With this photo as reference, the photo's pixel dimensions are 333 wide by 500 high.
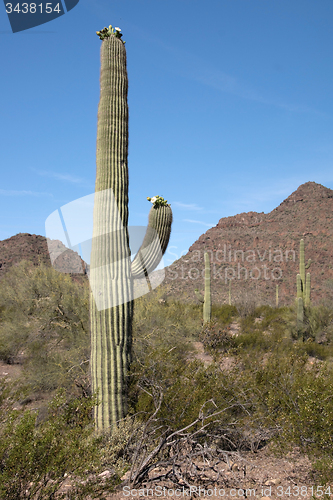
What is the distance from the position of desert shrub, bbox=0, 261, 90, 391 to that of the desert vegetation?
0.12 feet

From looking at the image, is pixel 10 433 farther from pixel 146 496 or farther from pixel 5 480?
pixel 146 496

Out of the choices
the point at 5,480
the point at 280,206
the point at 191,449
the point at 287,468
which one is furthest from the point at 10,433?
the point at 280,206

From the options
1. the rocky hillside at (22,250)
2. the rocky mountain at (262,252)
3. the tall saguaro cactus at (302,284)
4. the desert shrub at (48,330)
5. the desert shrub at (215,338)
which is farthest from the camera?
the rocky mountain at (262,252)

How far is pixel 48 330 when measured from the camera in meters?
9.83

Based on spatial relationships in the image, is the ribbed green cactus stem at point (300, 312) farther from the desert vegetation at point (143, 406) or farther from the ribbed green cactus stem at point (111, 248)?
the ribbed green cactus stem at point (111, 248)

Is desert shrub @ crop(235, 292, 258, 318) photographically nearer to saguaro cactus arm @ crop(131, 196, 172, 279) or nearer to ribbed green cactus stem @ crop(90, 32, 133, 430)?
saguaro cactus arm @ crop(131, 196, 172, 279)

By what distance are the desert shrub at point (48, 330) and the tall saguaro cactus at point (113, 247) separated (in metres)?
2.07

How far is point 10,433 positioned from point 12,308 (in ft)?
34.6

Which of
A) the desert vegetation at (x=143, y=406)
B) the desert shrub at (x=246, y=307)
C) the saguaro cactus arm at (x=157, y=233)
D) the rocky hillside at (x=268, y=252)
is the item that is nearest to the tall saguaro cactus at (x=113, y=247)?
the saguaro cactus arm at (x=157, y=233)

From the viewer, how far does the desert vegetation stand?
8.93 feet

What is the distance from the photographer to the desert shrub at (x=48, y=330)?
7938mm

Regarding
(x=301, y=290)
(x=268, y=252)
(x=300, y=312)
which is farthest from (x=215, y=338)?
(x=268, y=252)

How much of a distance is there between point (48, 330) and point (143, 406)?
18.7ft

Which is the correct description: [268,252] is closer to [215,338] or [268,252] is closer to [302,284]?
[302,284]
